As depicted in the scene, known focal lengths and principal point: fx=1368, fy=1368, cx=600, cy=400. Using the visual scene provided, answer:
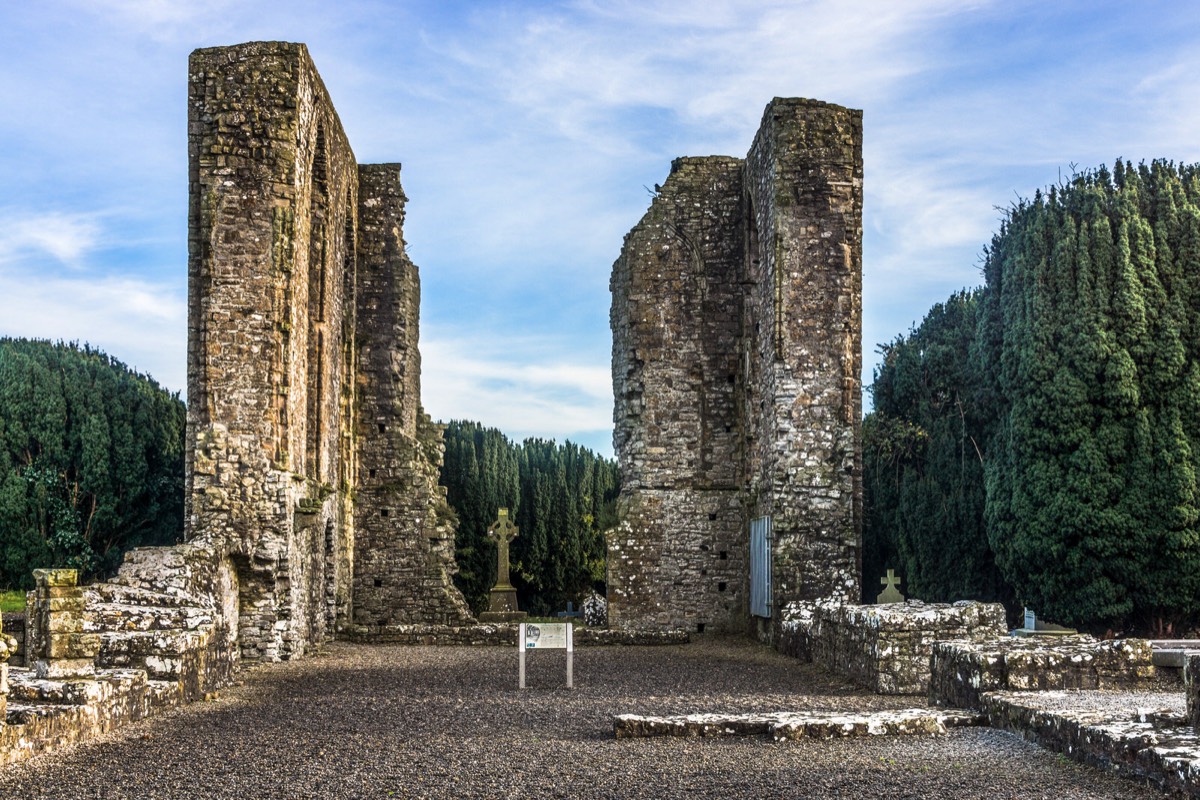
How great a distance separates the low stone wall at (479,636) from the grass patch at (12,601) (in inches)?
198

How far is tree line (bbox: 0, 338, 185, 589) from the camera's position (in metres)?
22.7

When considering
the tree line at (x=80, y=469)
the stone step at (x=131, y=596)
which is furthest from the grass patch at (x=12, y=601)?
the stone step at (x=131, y=596)

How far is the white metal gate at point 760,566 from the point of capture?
1716 centimetres

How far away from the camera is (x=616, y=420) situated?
20.4m

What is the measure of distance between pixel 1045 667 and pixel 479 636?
10741 mm

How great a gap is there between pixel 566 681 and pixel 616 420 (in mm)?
8675

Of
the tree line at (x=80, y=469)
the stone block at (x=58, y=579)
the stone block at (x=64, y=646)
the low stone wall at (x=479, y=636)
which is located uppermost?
the tree line at (x=80, y=469)

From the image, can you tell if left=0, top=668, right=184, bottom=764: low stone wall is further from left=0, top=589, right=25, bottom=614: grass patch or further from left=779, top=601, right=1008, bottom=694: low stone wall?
left=0, top=589, right=25, bottom=614: grass patch

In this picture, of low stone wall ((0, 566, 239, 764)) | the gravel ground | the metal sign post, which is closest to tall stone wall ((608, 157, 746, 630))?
the metal sign post

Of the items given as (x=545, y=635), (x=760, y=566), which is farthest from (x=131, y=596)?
(x=760, y=566)

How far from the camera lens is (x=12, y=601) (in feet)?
67.0

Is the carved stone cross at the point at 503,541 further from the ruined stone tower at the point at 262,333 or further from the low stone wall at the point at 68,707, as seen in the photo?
Result: the low stone wall at the point at 68,707

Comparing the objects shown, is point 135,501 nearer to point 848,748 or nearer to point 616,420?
point 616,420

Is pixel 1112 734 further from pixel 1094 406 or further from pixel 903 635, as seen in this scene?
pixel 1094 406
